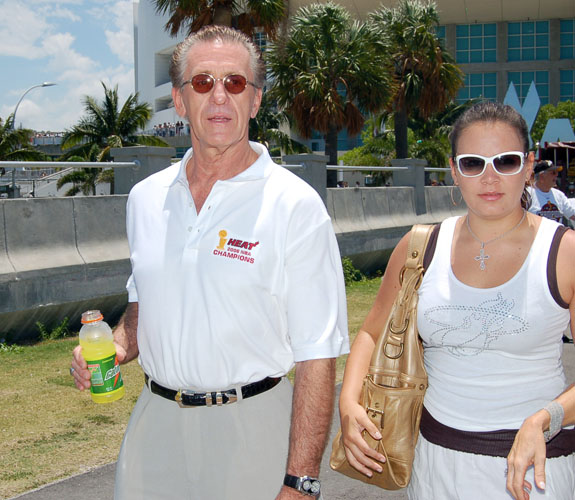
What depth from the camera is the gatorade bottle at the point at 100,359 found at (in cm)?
287

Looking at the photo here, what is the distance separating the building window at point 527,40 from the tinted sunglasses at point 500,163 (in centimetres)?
7434

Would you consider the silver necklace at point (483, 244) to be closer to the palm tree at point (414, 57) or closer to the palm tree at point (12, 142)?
the palm tree at point (414, 57)

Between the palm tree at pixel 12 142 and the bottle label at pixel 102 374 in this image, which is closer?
the bottle label at pixel 102 374

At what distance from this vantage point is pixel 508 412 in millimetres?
2516

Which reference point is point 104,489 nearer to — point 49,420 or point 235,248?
point 49,420

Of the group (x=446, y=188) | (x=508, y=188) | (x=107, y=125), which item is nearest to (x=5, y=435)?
(x=508, y=188)

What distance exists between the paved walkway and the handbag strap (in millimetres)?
2145

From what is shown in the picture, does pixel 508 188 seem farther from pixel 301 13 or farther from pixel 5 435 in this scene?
pixel 301 13

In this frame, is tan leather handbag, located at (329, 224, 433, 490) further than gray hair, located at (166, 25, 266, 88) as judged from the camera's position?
No

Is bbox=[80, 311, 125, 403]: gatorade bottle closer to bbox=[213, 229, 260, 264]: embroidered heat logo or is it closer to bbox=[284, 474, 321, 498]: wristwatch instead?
bbox=[213, 229, 260, 264]: embroidered heat logo

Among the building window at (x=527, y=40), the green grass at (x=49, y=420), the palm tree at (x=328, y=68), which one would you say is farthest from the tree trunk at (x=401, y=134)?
the building window at (x=527, y=40)

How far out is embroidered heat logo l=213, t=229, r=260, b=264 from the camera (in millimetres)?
2430

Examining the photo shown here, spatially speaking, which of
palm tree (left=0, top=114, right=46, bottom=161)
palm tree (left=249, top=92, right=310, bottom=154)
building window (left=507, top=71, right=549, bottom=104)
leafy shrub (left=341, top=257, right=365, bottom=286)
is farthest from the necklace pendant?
building window (left=507, top=71, right=549, bottom=104)

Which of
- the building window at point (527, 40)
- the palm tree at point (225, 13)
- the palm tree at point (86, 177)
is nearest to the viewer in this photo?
the palm tree at point (225, 13)
